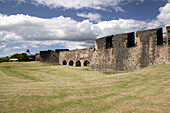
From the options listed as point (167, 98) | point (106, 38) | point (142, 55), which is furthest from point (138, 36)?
point (167, 98)

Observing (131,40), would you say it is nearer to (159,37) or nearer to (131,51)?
(131,51)

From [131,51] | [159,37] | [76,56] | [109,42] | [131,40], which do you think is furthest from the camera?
[76,56]

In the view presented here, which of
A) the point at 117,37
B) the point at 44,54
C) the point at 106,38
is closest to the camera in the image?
the point at 117,37

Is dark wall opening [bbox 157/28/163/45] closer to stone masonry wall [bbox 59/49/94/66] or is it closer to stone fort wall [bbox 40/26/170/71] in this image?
stone fort wall [bbox 40/26/170/71]

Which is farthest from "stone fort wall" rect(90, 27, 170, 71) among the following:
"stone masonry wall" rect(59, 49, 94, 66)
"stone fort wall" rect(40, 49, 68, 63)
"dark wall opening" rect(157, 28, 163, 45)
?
"stone fort wall" rect(40, 49, 68, 63)

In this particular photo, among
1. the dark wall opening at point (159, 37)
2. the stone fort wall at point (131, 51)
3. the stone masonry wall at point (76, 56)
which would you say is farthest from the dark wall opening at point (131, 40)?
the stone masonry wall at point (76, 56)

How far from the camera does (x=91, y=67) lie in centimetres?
2355

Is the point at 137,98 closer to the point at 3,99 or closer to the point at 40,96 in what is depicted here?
the point at 40,96

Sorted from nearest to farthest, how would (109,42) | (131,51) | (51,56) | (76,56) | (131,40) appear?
1. (131,51)
2. (131,40)
3. (109,42)
4. (76,56)
5. (51,56)

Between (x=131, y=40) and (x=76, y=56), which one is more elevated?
(x=131, y=40)

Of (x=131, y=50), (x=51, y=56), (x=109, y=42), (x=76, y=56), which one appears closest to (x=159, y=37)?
(x=131, y=50)

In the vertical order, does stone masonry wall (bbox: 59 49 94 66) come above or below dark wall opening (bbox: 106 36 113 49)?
below

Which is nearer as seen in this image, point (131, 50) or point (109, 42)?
point (131, 50)

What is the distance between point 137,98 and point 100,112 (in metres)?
1.99
